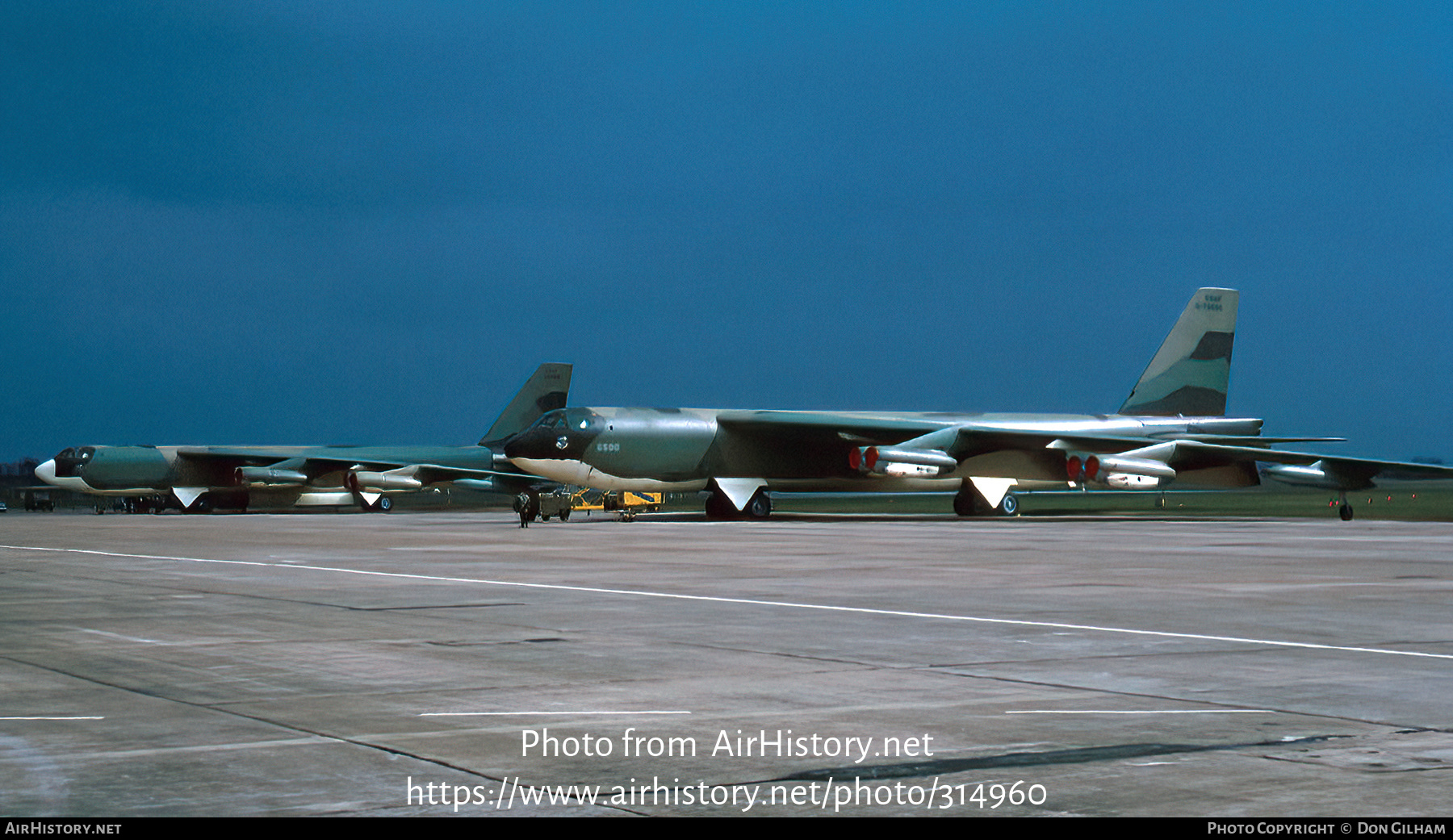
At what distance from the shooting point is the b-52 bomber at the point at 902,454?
136 ft

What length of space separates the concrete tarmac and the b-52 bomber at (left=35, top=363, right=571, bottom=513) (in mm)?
41500

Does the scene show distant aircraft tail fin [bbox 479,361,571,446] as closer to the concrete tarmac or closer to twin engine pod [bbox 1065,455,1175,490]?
twin engine pod [bbox 1065,455,1175,490]

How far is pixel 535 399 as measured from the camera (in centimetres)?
6606

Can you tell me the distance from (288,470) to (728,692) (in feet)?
182

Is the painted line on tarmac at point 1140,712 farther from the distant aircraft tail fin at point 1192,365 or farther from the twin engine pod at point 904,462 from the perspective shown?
the distant aircraft tail fin at point 1192,365

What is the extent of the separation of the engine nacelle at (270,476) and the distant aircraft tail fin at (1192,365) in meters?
33.7

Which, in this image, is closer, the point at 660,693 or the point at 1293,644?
the point at 660,693

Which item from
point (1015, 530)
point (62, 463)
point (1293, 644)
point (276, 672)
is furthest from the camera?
point (62, 463)

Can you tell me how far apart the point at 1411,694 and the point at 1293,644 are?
8.74 ft

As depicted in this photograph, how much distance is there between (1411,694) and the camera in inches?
A: 338

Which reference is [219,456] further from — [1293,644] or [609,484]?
[1293,644]

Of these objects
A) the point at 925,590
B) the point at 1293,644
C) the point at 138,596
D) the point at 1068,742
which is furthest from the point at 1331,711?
the point at 138,596

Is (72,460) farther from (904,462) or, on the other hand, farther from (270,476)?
(904,462)

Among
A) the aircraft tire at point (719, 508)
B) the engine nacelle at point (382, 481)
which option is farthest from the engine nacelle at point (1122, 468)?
the engine nacelle at point (382, 481)
